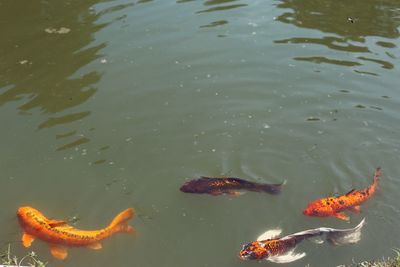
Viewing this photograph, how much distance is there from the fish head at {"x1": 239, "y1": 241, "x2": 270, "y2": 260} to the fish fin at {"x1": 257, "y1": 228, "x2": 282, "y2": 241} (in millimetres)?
476

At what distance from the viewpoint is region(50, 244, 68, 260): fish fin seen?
657 centimetres

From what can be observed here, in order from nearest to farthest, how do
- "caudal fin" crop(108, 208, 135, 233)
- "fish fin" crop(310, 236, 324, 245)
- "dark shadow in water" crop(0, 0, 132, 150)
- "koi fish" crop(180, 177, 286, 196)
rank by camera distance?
"fish fin" crop(310, 236, 324, 245) → "caudal fin" crop(108, 208, 135, 233) → "koi fish" crop(180, 177, 286, 196) → "dark shadow in water" crop(0, 0, 132, 150)

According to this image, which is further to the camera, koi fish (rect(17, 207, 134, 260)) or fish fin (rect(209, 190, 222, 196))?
fish fin (rect(209, 190, 222, 196))

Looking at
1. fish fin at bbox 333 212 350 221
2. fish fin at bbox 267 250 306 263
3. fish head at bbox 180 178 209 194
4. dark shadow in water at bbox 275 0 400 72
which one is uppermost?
dark shadow in water at bbox 275 0 400 72

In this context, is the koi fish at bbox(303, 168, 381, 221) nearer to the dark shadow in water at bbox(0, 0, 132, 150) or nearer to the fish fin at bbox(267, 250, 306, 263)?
the fish fin at bbox(267, 250, 306, 263)

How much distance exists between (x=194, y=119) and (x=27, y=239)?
3727 mm

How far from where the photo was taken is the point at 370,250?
21.6 feet

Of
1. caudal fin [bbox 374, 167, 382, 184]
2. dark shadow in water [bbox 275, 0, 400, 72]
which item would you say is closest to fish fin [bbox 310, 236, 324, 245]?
caudal fin [bbox 374, 167, 382, 184]

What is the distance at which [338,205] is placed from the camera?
698cm

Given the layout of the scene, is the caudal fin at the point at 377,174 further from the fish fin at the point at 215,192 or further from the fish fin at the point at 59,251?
the fish fin at the point at 59,251

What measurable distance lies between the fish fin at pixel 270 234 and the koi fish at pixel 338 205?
494mm

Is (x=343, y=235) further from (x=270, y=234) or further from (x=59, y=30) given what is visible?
(x=59, y=30)

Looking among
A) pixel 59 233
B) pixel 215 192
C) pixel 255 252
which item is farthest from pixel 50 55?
pixel 255 252

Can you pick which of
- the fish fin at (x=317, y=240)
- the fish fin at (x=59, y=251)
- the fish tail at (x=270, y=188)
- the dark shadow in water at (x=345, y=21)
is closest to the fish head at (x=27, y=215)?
the fish fin at (x=59, y=251)
